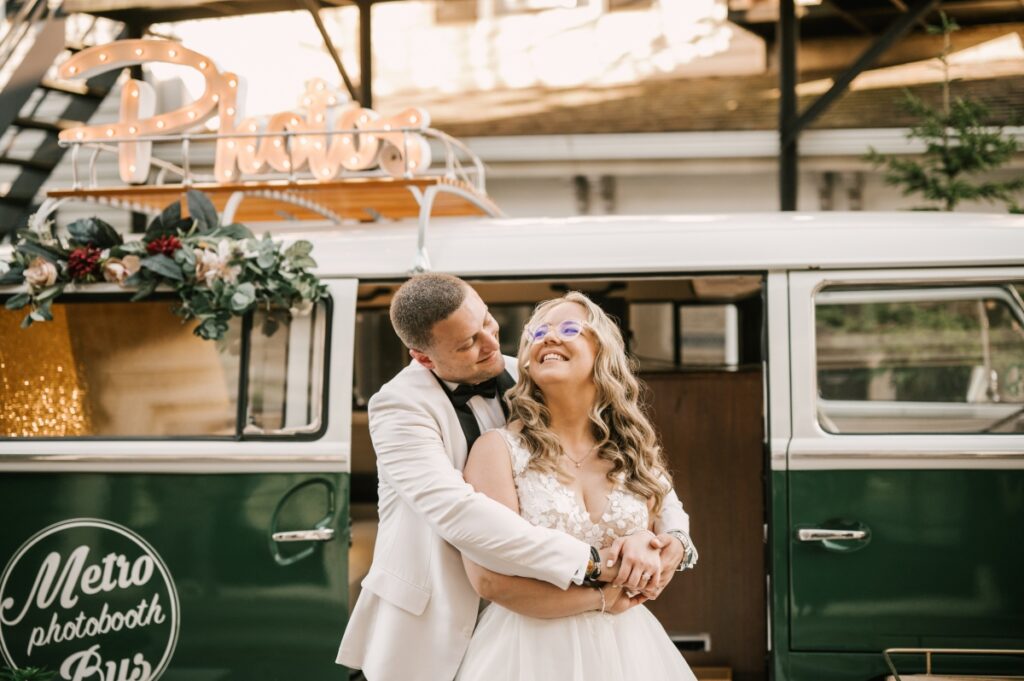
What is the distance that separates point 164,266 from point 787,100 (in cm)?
574

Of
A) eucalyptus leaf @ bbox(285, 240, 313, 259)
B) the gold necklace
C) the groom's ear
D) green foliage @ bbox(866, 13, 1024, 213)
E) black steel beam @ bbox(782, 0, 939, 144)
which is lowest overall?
the gold necklace

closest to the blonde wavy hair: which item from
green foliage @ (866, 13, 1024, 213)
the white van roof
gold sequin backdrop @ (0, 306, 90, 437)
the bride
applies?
the bride

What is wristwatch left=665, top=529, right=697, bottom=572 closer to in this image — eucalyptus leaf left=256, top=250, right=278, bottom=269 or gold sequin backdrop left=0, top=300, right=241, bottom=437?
eucalyptus leaf left=256, top=250, right=278, bottom=269

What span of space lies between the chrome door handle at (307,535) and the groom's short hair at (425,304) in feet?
4.05

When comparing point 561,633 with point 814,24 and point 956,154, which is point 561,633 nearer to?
point 956,154

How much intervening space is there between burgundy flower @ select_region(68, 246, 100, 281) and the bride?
1854mm

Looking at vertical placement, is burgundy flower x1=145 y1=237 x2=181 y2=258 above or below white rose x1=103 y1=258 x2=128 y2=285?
above

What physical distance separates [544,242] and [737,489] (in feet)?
5.79

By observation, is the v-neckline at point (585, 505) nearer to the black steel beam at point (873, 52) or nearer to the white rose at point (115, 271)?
the white rose at point (115, 271)

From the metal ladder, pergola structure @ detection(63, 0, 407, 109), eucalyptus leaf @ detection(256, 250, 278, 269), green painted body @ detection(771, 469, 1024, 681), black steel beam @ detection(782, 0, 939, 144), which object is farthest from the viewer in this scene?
pergola structure @ detection(63, 0, 407, 109)

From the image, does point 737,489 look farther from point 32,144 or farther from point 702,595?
point 32,144

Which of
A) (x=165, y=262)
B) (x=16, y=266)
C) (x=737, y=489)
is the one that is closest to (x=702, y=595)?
(x=737, y=489)

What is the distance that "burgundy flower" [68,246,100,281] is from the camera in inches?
141

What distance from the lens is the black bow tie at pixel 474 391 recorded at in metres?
2.67
